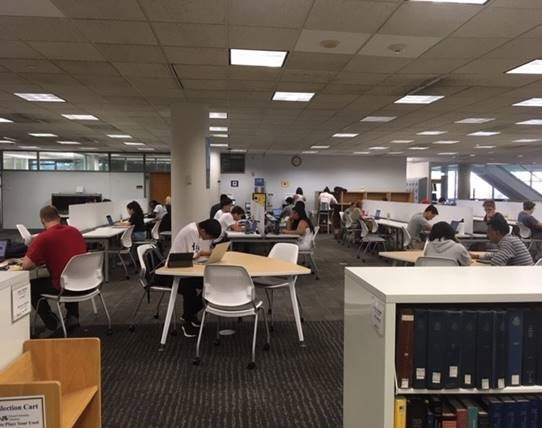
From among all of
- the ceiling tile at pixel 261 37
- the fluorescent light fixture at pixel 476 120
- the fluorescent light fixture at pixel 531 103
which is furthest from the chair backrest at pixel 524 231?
the ceiling tile at pixel 261 37

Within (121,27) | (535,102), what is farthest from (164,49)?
(535,102)

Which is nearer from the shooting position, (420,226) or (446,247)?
(446,247)

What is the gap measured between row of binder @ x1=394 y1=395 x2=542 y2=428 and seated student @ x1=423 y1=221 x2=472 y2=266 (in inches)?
99.3

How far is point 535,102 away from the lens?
21.1 ft

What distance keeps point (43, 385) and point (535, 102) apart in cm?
740

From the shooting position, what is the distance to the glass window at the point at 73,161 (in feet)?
46.7

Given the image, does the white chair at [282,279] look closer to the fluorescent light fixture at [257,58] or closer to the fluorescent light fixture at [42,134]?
the fluorescent light fixture at [257,58]

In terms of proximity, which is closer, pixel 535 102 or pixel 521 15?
pixel 521 15

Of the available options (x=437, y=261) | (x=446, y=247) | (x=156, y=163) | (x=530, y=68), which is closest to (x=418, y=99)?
(x=530, y=68)

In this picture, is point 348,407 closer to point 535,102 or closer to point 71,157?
point 535,102

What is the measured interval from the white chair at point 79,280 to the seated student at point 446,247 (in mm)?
3206

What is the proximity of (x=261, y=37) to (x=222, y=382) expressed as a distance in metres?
2.99

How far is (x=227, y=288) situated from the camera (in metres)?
3.28

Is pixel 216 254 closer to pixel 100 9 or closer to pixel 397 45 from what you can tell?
pixel 100 9
